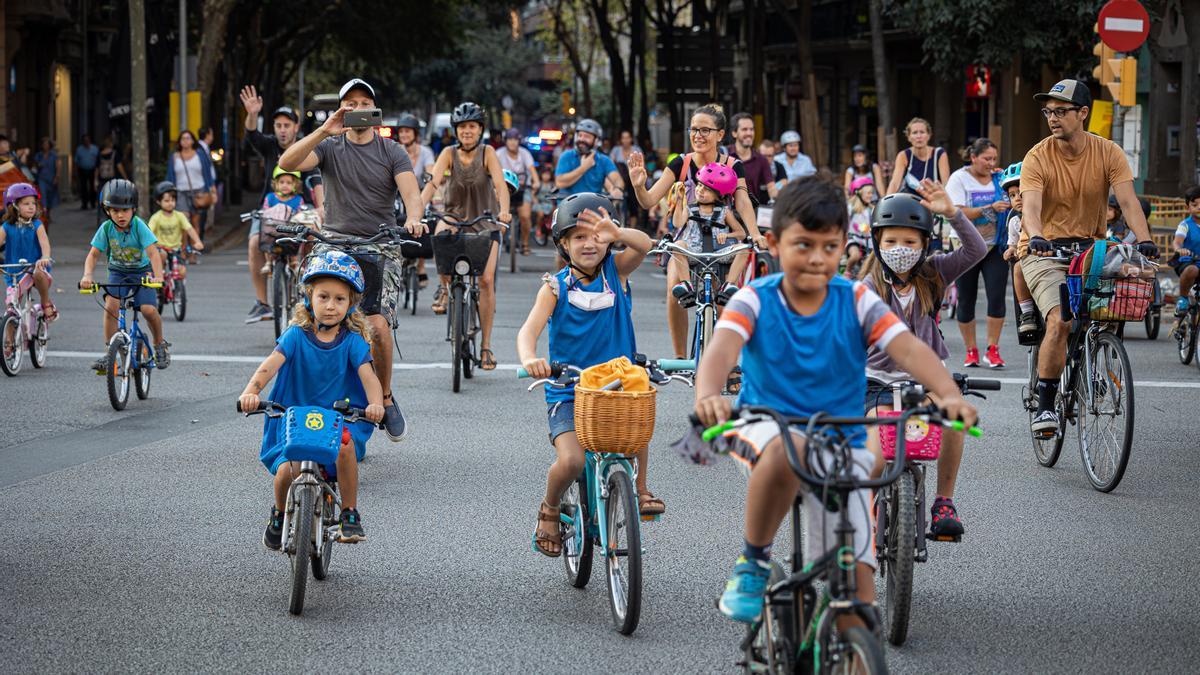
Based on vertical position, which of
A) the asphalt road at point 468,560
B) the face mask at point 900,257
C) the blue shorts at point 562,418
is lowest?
the asphalt road at point 468,560

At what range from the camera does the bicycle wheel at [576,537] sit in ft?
21.1

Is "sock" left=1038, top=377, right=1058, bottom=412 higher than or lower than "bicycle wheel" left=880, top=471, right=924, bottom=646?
higher

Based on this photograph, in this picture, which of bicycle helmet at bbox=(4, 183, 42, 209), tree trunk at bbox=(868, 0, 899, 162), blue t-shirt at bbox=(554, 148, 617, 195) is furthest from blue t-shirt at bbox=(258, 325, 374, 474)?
tree trunk at bbox=(868, 0, 899, 162)

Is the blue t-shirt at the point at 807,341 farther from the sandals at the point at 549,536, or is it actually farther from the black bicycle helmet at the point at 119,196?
the black bicycle helmet at the point at 119,196

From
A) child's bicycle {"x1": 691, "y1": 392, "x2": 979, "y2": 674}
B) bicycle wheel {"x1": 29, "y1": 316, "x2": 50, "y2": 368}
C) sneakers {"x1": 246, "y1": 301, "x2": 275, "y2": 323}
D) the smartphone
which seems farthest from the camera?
sneakers {"x1": 246, "y1": 301, "x2": 275, "y2": 323}

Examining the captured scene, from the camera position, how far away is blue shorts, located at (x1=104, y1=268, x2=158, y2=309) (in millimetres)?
11719

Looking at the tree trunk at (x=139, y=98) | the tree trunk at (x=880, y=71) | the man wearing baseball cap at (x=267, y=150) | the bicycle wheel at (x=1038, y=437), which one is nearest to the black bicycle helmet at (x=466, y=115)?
the man wearing baseball cap at (x=267, y=150)

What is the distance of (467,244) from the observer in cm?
1247

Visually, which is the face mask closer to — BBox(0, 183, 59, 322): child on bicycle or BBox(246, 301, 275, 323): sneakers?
BBox(0, 183, 59, 322): child on bicycle

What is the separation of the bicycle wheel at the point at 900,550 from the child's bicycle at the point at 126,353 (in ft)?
21.5

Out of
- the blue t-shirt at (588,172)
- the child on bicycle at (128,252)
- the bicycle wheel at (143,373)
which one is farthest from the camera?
the blue t-shirt at (588,172)

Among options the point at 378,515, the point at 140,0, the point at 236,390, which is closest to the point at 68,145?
the point at 140,0

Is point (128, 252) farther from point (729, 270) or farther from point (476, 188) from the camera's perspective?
point (729, 270)

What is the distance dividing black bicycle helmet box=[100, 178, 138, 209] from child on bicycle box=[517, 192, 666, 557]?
6081 mm
